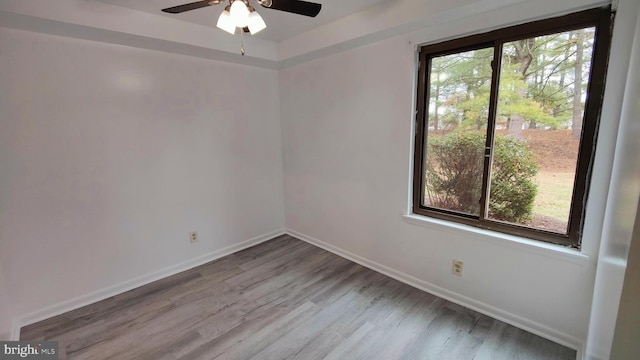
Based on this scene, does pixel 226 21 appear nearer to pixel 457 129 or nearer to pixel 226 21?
pixel 226 21

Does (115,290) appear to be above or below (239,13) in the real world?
below

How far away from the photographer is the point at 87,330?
2004 mm

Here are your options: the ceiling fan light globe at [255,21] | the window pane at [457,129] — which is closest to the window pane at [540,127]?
the window pane at [457,129]

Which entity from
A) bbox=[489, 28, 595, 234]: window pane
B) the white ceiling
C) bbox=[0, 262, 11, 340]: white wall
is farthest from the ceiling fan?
bbox=[0, 262, 11, 340]: white wall

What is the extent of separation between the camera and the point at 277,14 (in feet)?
7.55

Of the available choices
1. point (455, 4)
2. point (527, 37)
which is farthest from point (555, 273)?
point (455, 4)

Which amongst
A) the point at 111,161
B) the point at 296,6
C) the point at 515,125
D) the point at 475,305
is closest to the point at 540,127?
the point at 515,125

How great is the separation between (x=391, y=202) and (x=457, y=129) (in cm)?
85

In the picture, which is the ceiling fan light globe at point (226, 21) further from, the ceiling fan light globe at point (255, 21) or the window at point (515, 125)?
the window at point (515, 125)

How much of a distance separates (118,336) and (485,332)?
2.63 metres

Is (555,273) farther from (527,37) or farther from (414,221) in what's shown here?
(527,37)

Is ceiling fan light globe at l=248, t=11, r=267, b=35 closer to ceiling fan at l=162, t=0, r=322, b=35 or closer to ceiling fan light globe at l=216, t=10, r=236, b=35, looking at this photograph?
ceiling fan at l=162, t=0, r=322, b=35

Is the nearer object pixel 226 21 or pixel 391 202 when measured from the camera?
pixel 226 21

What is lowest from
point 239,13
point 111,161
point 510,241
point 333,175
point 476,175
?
point 510,241
